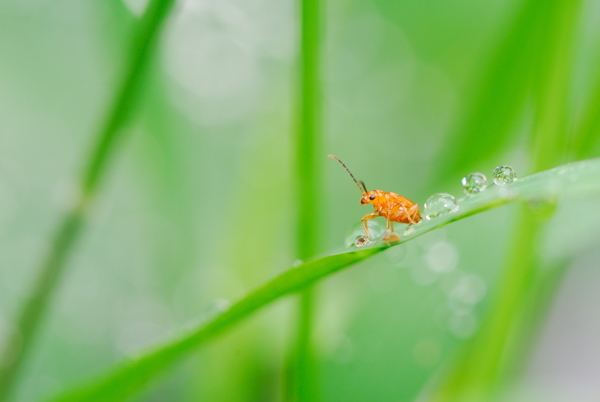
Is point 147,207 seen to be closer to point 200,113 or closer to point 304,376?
point 200,113

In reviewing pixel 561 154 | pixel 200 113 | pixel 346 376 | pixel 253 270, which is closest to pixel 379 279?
pixel 346 376

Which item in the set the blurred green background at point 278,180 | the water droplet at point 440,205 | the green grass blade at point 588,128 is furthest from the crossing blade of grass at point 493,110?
the water droplet at point 440,205

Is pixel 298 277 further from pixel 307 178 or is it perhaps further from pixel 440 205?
pixel 307 178

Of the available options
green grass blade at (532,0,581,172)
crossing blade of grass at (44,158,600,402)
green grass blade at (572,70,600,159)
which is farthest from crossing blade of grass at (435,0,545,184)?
crossing blade of grass at (44,158,600,402)

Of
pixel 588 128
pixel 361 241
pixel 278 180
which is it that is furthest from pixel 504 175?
pixel 278 180

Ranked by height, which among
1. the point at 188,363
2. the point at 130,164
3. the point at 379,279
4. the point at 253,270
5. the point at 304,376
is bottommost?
the point at 304,376
